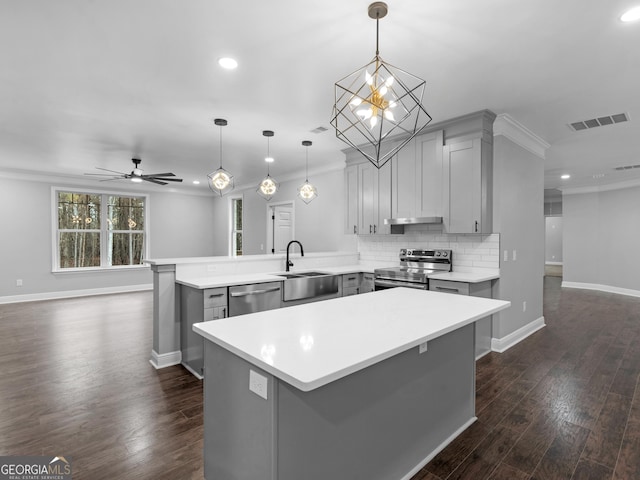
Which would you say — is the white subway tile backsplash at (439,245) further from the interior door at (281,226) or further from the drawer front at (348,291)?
the interior door at (281,226)

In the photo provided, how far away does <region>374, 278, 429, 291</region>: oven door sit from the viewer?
396 centimetres

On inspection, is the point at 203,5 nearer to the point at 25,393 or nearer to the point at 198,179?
the point at 25,393

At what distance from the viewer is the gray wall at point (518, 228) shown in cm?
389

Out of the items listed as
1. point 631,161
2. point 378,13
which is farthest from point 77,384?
point 631,161

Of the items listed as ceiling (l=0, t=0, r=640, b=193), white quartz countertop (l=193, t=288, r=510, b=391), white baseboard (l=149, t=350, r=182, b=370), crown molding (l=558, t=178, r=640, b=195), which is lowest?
white baseboard (l=149, t=350, r=182, b=370)

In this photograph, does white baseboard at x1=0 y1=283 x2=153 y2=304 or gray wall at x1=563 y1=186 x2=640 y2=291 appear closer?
white baseboard at x1=0 y1=283 x2=153 y2=304

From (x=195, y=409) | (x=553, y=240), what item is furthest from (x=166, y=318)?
(x=553, y=240)

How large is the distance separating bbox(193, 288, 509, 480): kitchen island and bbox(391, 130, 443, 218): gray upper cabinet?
2228 millimetres

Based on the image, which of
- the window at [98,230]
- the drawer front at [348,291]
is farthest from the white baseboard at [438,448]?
the window at [98,230]

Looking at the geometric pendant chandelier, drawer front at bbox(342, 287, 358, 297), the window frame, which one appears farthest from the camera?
the window frame

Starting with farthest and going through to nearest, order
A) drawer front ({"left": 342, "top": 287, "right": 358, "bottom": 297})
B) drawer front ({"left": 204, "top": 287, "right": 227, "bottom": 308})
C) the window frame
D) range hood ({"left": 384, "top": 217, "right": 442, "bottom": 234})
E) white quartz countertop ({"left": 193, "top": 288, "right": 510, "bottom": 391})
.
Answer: the window frame, drawer front ({"left": 342, "top": 287, "right": 358, "bottom": 297}), range hood ({"left": 384, "top": 217, "right": 442, "bottom": 234}), drawer front ({"left": 204, "top": 287, "right": 227, "bottom": 308}), white quartz countertop ({"left": 193, "top": 288, "right": 510, "bottom": 391})

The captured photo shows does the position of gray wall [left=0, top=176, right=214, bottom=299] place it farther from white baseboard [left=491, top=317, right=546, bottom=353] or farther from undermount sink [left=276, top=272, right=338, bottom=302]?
white baseboard [left=491, top=317, right=546, bottom=353]

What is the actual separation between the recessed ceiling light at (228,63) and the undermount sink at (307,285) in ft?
7.28

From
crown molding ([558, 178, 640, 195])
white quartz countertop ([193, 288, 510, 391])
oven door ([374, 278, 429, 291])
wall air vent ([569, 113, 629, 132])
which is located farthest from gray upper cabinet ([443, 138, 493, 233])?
crown molding ([558, 178, 640, 195])
